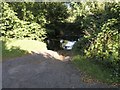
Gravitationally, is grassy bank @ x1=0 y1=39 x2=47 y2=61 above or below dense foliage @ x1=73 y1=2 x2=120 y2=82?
below

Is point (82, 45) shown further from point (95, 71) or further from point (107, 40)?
point (95, 71)

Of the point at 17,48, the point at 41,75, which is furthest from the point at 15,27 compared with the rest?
the point at 41,75

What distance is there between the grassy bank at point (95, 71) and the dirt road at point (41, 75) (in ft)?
1.05

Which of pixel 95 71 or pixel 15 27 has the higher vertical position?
pixel 95 71

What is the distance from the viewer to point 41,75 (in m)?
11.3

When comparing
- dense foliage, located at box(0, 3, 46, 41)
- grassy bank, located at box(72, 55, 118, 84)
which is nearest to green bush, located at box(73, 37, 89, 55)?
grassy bank, located at box(72, 55, 118, 84)

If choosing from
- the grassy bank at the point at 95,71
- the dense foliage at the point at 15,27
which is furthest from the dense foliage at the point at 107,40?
the dense foliage at the point at 15,27

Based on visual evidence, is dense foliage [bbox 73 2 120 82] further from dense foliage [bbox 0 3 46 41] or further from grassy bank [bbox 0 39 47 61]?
dense foliage [bbox 0 3 46 41]

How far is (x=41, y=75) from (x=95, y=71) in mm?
2176

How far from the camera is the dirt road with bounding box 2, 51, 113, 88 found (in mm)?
10062

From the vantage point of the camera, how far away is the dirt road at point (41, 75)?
10.1m

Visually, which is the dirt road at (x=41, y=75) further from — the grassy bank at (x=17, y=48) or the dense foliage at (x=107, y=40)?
the grassy bank at (x=17, y=48)

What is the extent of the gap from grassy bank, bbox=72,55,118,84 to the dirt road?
0.32 metres

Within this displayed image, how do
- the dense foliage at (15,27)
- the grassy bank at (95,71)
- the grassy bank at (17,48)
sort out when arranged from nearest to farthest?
the grassy bank at (95,71) < the grassy bank at (17,48) < the dense foliage at (15,27)
